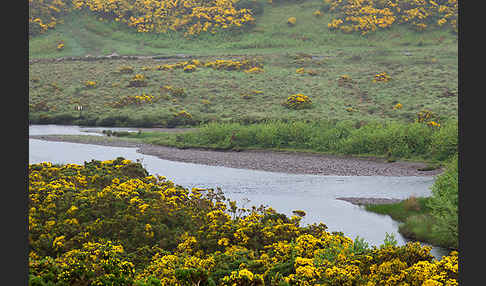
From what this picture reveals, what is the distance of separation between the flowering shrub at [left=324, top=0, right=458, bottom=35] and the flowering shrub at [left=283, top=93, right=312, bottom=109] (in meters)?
29.4

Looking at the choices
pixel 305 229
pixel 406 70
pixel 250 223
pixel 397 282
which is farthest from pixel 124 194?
pixel 406 70

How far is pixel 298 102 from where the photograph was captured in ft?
177

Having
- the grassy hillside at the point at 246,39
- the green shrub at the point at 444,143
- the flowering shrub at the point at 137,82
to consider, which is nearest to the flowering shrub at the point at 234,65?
the grassy hillside at the point at 246,39

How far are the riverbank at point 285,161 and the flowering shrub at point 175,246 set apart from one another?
564 inches

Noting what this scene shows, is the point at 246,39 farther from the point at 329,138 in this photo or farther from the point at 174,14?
the point at 329,138

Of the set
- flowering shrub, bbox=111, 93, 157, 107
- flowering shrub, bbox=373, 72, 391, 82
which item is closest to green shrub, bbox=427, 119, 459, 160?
flowering shrub, bbox=373, 72, 391, 82

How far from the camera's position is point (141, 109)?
55812 millimetres

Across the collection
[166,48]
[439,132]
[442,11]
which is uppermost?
[442,11]

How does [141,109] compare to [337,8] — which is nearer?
[141,109]

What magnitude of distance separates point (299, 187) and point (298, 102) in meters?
24.5

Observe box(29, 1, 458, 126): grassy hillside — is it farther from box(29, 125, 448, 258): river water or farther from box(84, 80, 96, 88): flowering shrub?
box(29, 125, 448, 258): river water

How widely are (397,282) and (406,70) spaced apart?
55.7 m

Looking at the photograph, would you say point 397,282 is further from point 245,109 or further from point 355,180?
point 245,109

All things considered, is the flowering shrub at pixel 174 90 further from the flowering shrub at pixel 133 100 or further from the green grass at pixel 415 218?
the green grass at pixel 415 218
